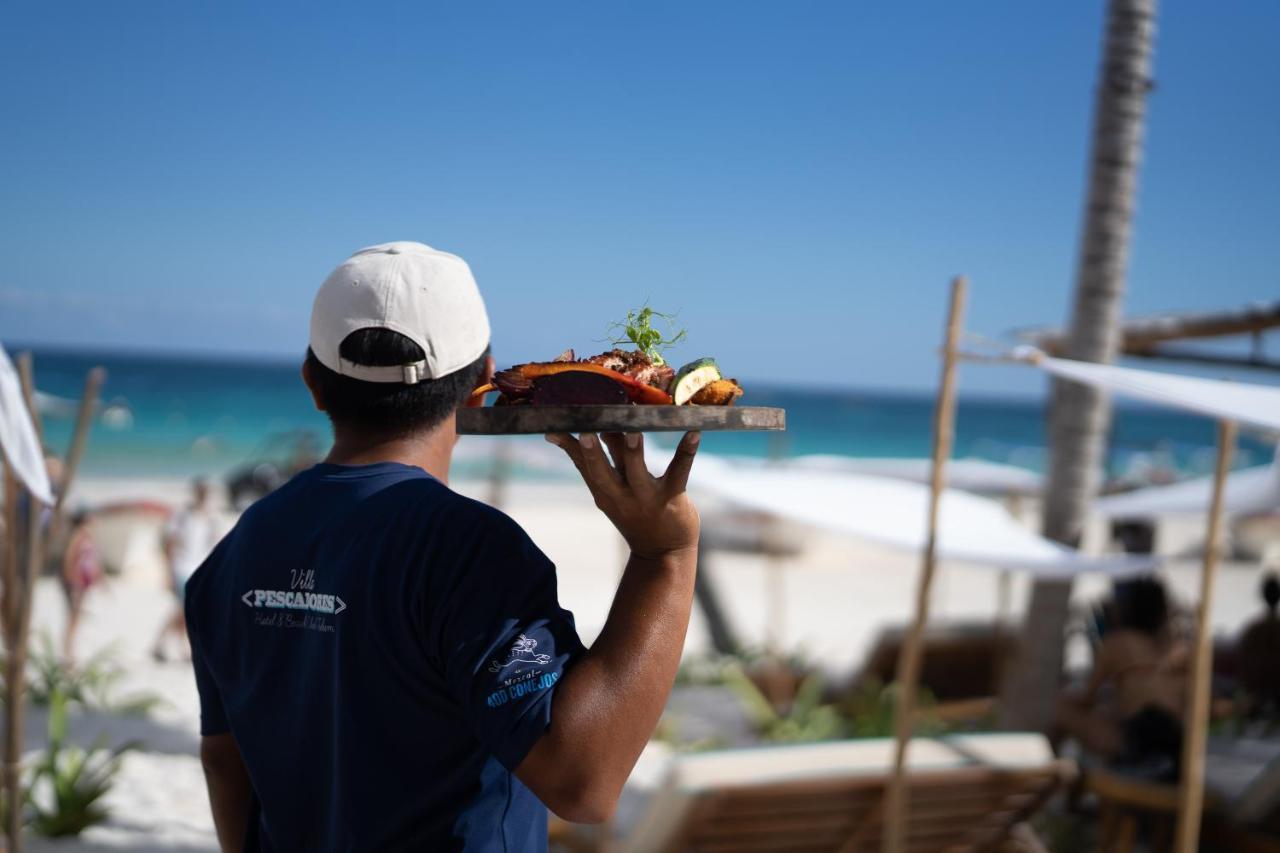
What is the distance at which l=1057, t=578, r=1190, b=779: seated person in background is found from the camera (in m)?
4.91

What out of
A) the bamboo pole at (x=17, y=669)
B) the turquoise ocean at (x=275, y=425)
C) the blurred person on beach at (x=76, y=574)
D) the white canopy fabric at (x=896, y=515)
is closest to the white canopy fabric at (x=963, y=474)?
the white canopy fabric at (x=896, y=515)

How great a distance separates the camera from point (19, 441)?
3154 millimetres

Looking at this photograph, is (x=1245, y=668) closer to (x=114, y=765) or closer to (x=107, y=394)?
(x=114, y=765)

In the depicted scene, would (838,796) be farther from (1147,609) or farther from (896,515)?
(1147,609)

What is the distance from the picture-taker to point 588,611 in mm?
12016

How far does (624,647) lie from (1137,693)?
5.08 metres

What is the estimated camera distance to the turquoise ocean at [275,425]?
36.2m

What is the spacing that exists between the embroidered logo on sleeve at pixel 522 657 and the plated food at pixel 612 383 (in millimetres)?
238

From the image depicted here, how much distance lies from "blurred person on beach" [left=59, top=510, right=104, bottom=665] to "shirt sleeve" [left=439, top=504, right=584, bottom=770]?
8401 mm

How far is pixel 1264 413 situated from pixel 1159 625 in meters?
3.12

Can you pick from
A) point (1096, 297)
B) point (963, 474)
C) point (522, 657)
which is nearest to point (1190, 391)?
point (1096, 297)

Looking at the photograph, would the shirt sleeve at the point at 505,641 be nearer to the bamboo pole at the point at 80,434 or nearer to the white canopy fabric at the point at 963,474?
the bamboo pole at the point at 80,434

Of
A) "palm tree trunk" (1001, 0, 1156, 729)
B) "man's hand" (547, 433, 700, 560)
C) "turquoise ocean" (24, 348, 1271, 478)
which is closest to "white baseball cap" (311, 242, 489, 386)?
"man's hand" (547, 433, 700, 560)

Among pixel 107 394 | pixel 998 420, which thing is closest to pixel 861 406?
pixel 998 420
